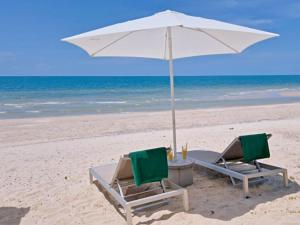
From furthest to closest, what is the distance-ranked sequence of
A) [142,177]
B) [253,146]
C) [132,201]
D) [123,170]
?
[253,146] < [123,170] < [142,177] < [132,201]

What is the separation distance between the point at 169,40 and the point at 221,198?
2.22 m

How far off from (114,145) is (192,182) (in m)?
3.53

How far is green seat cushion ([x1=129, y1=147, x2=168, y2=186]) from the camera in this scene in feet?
11.9

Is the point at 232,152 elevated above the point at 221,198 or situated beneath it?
elevated above

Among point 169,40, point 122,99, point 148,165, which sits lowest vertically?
point 148,165

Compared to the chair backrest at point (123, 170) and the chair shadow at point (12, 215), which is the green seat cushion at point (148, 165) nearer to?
the chair backrest at point (123, 170)

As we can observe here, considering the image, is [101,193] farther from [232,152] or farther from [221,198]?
[232,152]

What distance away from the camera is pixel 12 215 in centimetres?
388

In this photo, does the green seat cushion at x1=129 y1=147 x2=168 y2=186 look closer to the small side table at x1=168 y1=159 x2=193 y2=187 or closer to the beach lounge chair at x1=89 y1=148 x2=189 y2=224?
the beach lounge chair at x1=89 y1=148 x2=189 y2=224

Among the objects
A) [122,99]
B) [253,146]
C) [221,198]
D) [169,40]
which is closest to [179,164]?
[221,198]

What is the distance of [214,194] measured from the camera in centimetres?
420

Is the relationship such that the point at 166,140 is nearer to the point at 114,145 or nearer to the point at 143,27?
the point at 114,145

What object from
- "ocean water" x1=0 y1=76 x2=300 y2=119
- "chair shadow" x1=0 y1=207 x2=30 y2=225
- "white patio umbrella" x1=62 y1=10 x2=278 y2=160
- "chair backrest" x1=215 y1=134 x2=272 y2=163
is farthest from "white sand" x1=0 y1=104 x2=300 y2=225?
"ocean water" x1=0 y1=76 x2=300 y2=119

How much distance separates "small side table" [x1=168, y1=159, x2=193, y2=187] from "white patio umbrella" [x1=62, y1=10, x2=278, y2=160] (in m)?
0.21
